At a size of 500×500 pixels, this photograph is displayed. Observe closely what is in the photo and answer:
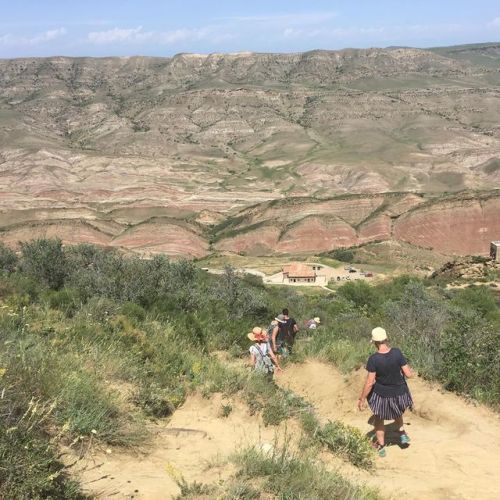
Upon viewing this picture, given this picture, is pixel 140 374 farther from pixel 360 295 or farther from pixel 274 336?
pixel 360 295

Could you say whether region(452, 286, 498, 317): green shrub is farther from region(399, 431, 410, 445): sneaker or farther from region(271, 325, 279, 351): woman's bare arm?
region(399, 431, 410, 445): sneaker

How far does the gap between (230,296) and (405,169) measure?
4182 inches

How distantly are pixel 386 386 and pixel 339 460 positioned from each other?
118 cm

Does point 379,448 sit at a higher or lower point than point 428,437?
higher

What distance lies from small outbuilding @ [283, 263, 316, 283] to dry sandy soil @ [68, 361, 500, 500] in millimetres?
43067

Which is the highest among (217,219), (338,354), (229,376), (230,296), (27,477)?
(27,477)

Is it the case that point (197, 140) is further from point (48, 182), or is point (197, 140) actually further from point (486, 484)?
point (486, 484)

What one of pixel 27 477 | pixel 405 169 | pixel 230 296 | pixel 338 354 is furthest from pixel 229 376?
pixel 405 169

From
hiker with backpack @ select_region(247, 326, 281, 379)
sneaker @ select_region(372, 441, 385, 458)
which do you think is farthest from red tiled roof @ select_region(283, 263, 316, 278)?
sneaker @ select_region(372, 441, 385, 458)

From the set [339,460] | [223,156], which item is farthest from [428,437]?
[223,156]

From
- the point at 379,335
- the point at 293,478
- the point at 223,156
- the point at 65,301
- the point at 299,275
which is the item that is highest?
the point at 379,335

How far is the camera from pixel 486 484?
5.55m

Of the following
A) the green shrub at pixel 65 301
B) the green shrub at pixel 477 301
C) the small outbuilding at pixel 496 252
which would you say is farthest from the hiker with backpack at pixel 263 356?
the small outbuilding at pixel 496 252

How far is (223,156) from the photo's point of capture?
145250 mm
